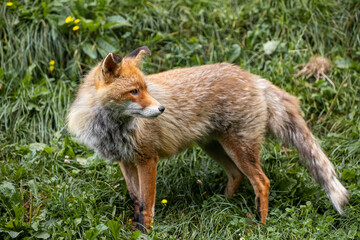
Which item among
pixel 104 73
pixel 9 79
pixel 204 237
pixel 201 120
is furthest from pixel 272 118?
pixel 9 79

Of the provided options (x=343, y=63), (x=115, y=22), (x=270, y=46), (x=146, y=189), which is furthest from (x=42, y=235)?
(x=343, y=63)

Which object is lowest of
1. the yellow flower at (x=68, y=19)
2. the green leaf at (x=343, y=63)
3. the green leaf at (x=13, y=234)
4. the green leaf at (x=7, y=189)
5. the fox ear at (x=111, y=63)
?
the green leaf at (x=13, y=234)

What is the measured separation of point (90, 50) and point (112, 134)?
8.17 ft

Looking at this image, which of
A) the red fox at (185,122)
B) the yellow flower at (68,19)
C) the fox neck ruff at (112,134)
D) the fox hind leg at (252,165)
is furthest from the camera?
the yellow flower at (68,19)

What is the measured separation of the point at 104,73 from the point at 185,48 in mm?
2964

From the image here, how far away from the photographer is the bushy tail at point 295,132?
486 cm

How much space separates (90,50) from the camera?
6.59 meters

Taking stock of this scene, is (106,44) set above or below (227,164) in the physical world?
above

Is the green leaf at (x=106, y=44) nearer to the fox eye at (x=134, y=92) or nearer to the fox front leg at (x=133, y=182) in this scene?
the fox front leg at (x=133, y=182)

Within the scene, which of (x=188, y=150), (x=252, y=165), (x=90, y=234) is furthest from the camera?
(x=188, y=150)

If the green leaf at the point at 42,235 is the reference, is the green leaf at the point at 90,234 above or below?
above

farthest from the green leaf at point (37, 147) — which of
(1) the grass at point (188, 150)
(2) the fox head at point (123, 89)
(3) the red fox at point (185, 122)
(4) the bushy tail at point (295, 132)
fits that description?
(4) the bushy tail at point (295, 132)

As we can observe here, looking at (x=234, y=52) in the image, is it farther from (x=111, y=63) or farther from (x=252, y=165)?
(x=111, y=63)

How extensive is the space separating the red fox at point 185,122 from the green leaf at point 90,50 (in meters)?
1.93
